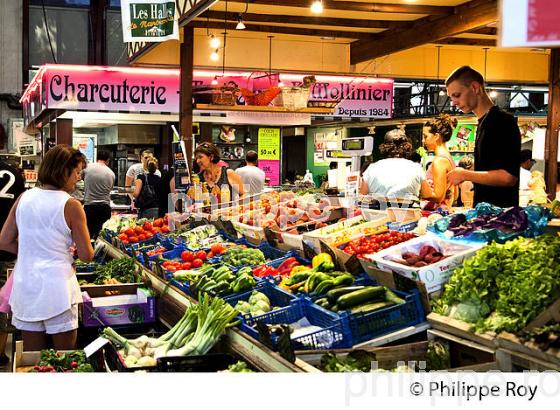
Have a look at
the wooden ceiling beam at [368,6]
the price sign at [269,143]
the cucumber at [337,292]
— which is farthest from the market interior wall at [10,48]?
the cucumber at [337,292]

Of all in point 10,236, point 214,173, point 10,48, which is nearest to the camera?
point 10,236

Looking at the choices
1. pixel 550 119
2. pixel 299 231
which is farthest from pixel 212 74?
pixel 299 231

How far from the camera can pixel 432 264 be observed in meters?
3.87

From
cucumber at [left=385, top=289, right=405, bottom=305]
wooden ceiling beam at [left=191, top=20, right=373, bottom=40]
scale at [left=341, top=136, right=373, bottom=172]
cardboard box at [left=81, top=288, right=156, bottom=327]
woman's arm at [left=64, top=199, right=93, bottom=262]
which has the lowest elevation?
cardboard box at [left=81, top=288, right=156, bottom=327]

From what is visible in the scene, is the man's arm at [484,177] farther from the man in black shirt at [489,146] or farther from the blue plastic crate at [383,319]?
the blue plastic crate at [383,319]

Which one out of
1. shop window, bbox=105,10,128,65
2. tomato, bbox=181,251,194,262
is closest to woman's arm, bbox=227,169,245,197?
tomato, bbox=181,251,194,262

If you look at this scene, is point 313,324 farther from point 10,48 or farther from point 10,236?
point 10,48

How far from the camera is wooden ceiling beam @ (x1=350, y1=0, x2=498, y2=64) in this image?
8.89 metres

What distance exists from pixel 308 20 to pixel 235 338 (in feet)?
23.7

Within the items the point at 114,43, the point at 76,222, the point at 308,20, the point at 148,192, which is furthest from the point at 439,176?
the point at 114,43

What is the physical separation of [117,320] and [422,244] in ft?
8.14

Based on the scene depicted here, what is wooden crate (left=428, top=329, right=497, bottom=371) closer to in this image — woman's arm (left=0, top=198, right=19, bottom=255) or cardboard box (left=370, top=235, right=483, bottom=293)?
cardboard box (left=370, top=235, right=483, bottom=293)

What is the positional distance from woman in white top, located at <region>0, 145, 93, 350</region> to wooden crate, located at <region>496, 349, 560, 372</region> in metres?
2.65

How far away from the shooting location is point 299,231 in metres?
5.98
